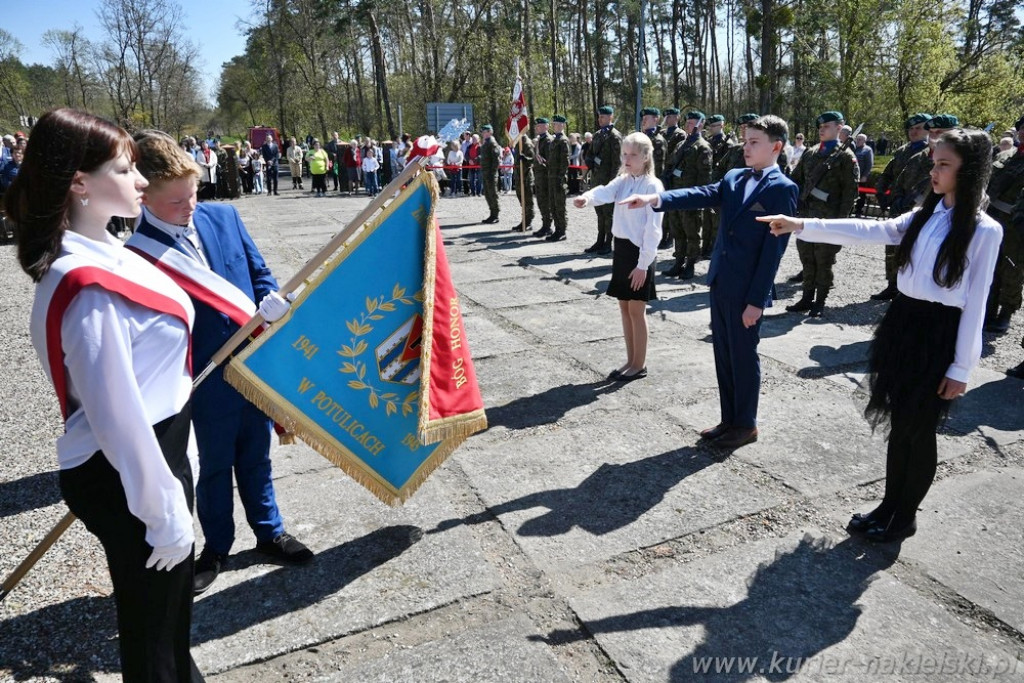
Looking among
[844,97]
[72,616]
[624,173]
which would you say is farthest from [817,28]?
[72,616]

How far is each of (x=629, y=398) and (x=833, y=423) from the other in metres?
1.37

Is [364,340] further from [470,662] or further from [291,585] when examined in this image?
[470,662]

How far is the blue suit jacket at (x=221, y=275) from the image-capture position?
2.70 m

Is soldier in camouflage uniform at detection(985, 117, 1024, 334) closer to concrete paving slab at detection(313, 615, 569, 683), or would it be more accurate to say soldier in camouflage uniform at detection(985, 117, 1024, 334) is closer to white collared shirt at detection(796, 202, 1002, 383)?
white collared shirt at detection(796, 202, 1002, 383)

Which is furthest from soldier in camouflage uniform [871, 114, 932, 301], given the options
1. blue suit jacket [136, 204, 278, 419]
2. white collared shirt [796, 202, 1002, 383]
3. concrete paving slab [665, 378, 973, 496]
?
blue suit jacket [136, 204, 278, 419]

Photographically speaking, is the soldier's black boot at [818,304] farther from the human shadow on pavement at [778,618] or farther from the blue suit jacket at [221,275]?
the blue suit jacket at [221,275]

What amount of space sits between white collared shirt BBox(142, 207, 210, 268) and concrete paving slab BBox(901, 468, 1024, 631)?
3274mm

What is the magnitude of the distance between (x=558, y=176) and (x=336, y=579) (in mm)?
10112

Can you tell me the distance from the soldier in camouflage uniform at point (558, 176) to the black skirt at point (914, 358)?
940 centimetres

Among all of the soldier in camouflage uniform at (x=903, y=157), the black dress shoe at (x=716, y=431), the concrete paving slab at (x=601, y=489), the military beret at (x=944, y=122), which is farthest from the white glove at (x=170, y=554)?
the military beret at (x=944, y=122)

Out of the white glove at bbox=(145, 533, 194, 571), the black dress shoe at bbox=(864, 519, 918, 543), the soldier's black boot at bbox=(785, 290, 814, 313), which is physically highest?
the white glove at bbox=(145, 533, 194, 571)

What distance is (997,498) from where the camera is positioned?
142 inches

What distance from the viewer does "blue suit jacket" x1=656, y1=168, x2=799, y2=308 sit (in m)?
3.92

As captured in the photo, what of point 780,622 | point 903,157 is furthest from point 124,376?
point 903,157
